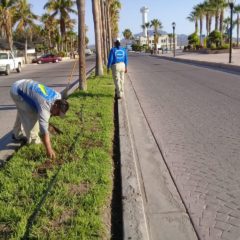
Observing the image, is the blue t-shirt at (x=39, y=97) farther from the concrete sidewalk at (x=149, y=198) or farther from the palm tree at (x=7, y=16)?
the palm tree at (x=7, y=16)

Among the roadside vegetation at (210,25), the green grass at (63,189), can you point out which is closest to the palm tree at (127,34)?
the roadside vegetation at (210,25)

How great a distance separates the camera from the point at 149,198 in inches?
197

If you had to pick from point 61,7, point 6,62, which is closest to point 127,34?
point 61,7

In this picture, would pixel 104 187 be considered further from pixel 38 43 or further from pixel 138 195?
pixel 38 43

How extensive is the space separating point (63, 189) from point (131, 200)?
29.9 inches

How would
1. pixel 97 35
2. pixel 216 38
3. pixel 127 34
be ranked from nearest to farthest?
pixel 97 35, pixel 216 38, pixel 127 34

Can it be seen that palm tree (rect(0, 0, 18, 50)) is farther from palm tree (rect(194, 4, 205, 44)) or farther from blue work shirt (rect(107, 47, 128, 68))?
palm tree (rect(194, 4, 205, 44))

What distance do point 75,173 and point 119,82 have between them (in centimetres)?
746

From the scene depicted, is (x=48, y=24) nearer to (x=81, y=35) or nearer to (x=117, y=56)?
(x=81, y=35)

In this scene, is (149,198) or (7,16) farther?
(7,16)

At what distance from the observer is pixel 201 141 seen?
7523 millimetres

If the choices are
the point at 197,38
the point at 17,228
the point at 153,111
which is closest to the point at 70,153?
the point at 17,228

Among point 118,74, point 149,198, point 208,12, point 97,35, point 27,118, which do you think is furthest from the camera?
point 208,12

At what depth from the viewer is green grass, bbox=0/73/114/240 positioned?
154 inches
